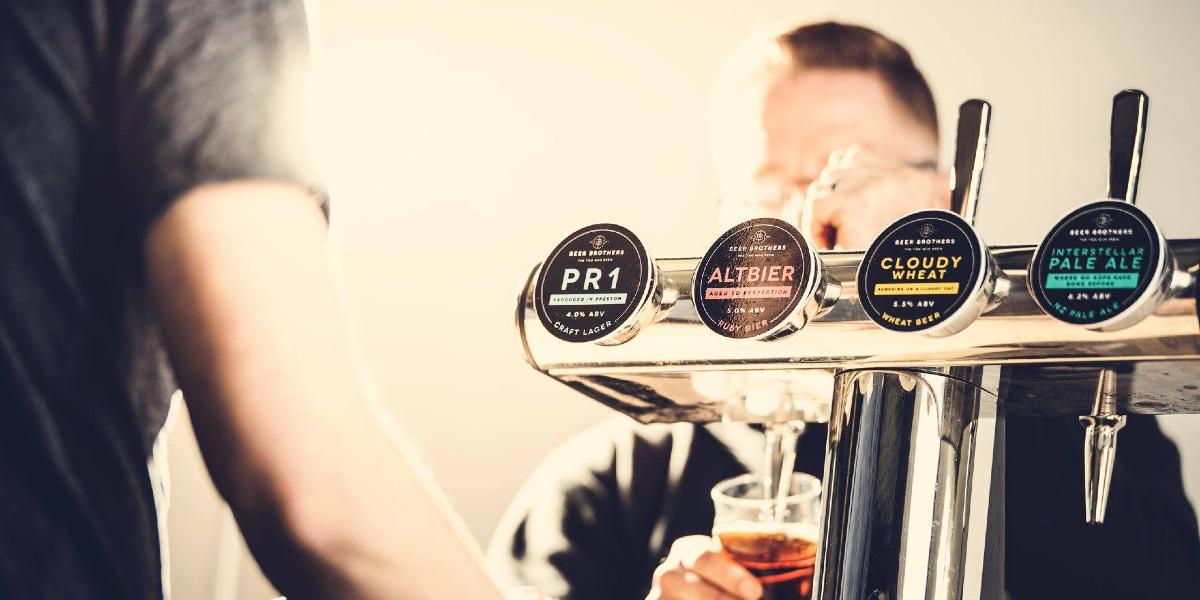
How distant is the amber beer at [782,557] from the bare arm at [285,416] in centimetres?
19

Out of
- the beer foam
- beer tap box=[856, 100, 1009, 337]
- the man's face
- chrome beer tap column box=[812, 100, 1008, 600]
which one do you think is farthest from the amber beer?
the man's face

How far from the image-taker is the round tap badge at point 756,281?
24.8 inches

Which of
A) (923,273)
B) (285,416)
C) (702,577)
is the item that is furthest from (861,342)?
(285,416)

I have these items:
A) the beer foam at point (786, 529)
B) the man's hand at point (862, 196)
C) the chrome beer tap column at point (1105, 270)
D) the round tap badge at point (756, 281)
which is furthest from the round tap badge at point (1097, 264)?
the man's hand at point (862, 196)

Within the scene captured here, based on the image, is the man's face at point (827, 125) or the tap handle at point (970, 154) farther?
the man's face at point (827, 125)

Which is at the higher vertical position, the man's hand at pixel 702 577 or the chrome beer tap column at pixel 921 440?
the chrome beer tap column at pixel 921 440

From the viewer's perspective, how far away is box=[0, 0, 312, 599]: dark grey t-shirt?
30.5 inches

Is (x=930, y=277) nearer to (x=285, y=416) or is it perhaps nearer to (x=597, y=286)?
(x=597, y=286)

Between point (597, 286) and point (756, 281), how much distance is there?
0.10 meters

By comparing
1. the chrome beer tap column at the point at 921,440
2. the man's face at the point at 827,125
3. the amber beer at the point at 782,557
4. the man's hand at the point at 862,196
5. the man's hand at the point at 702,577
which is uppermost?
the man's face at the point at 827,125

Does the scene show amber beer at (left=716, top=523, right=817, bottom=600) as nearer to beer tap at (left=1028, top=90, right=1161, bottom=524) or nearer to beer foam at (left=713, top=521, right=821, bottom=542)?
beer foam at (left=713, top=521, right=821, bottom=542)

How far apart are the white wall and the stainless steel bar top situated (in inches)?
12.6

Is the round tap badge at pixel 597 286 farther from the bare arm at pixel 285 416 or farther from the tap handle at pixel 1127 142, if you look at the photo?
the tap handle at pixel 1127 142

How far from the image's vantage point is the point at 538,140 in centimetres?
108
